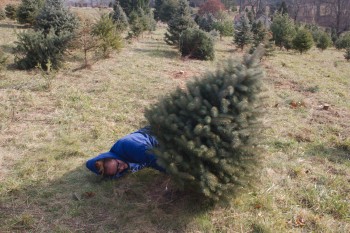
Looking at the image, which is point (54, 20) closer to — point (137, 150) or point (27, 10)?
point (27, 10)

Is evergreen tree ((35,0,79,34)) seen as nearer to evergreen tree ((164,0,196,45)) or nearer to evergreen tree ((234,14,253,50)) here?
evergreen tree ((164,0,196,45))

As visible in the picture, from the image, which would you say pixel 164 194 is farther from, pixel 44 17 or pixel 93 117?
pixel 44 17

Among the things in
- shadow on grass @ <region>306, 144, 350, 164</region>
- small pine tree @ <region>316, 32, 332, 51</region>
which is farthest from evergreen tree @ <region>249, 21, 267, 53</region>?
shadow on grass @ <region>306, 144, 350, 164</region>

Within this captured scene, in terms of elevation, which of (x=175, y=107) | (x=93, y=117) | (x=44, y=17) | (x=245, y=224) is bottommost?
(x=245, y=224)

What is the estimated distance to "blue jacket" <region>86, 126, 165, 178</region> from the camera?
362 cm

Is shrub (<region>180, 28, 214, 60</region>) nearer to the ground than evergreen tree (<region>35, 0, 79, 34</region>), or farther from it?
nearer to the ground

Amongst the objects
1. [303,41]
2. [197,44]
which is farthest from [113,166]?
[303,41]

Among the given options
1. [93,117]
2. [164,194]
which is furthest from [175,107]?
[93,117]

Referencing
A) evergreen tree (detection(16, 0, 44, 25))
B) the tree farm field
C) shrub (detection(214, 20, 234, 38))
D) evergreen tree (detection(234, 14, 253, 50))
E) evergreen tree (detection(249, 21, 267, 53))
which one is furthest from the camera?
shrub (detection(214, 20, 234, 38))

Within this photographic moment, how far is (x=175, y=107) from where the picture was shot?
3068 millimetres

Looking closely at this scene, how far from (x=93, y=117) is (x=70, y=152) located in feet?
4.68

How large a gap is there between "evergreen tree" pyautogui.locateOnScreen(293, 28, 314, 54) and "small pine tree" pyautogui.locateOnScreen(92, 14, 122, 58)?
11.3 metres

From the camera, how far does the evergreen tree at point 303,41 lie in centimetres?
1786

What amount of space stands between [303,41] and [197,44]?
829 centimetres
